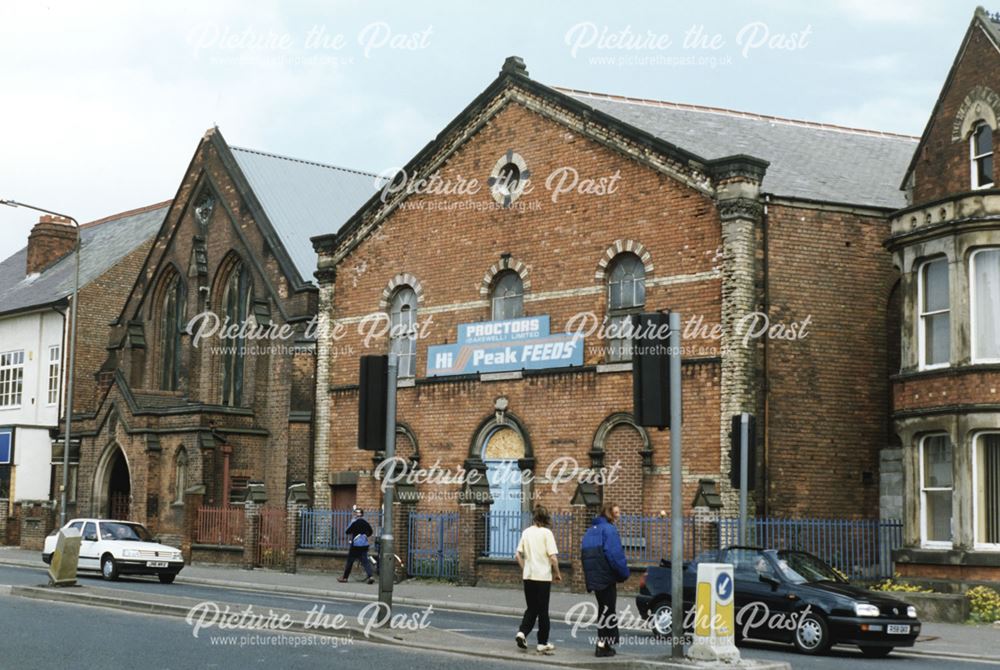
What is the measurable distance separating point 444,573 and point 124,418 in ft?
47.0

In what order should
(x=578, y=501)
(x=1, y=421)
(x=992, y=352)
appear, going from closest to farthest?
1. (x=992, y=352)
2. (x=578, y=501)
3. (x=1, y=421)

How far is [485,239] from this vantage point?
32.7 metres

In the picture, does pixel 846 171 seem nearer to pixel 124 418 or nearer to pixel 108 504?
pixel 124 418

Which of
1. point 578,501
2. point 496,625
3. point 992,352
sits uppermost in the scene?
point 992,352

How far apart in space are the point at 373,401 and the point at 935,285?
39.7 ft

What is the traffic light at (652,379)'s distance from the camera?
14.3 m

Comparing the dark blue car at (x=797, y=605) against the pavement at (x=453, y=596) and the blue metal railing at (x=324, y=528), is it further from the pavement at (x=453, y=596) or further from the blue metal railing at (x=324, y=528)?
the blue metal railing at (x=324, y=528)

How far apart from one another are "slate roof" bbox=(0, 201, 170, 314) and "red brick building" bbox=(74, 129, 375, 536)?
2.90m

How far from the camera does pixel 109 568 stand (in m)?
29.7

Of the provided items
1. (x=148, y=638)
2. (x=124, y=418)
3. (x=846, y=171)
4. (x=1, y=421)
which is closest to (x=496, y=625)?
(x=148, y=638)

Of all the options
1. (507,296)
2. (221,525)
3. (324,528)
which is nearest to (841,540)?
(507,296)

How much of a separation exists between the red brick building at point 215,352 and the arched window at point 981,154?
19177 mm

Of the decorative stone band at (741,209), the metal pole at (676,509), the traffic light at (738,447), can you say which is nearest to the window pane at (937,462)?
the decorative stone band at (741,209)

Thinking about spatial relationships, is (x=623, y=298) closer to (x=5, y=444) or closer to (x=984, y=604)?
(x=984, y=604)
